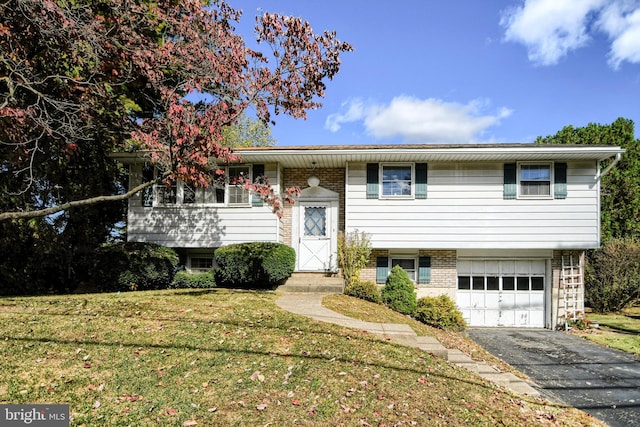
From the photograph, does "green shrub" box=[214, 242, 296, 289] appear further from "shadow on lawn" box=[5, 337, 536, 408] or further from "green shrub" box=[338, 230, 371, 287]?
"shadow on lawn" box=[5, 337, 536, 408]

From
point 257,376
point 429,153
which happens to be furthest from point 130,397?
point 429,153

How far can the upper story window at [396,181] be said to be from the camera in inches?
472

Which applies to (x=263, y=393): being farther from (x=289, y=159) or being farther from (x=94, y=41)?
(x=289, y=159)

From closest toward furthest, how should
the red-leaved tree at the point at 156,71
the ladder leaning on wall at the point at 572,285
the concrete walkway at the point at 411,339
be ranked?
1. the concrete walkway at the point at 411,339
2. the red-leaved tree at the point at 156,71
3. the ladder leaning on wall at the point at 572,285

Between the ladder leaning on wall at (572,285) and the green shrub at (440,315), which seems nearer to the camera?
the green shrub at (440,315)

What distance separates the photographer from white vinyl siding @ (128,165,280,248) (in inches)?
475

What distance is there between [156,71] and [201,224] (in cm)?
492

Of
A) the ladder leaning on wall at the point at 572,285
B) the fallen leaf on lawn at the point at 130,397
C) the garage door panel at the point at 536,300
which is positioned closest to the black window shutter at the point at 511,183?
the ladder leaning on wall at the point at 572,285

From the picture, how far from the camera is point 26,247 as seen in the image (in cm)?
1138

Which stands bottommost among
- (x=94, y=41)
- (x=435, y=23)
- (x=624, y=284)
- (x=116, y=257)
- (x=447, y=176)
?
(x=624, y=284)

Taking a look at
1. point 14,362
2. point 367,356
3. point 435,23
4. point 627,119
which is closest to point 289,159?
point 435,23

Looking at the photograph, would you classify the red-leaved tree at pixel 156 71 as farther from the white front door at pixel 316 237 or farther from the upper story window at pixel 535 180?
the upper story window at pixel 535 180

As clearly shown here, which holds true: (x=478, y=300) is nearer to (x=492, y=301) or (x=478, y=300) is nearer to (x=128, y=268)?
(x=492, y=301)

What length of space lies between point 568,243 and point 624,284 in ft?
17.7
